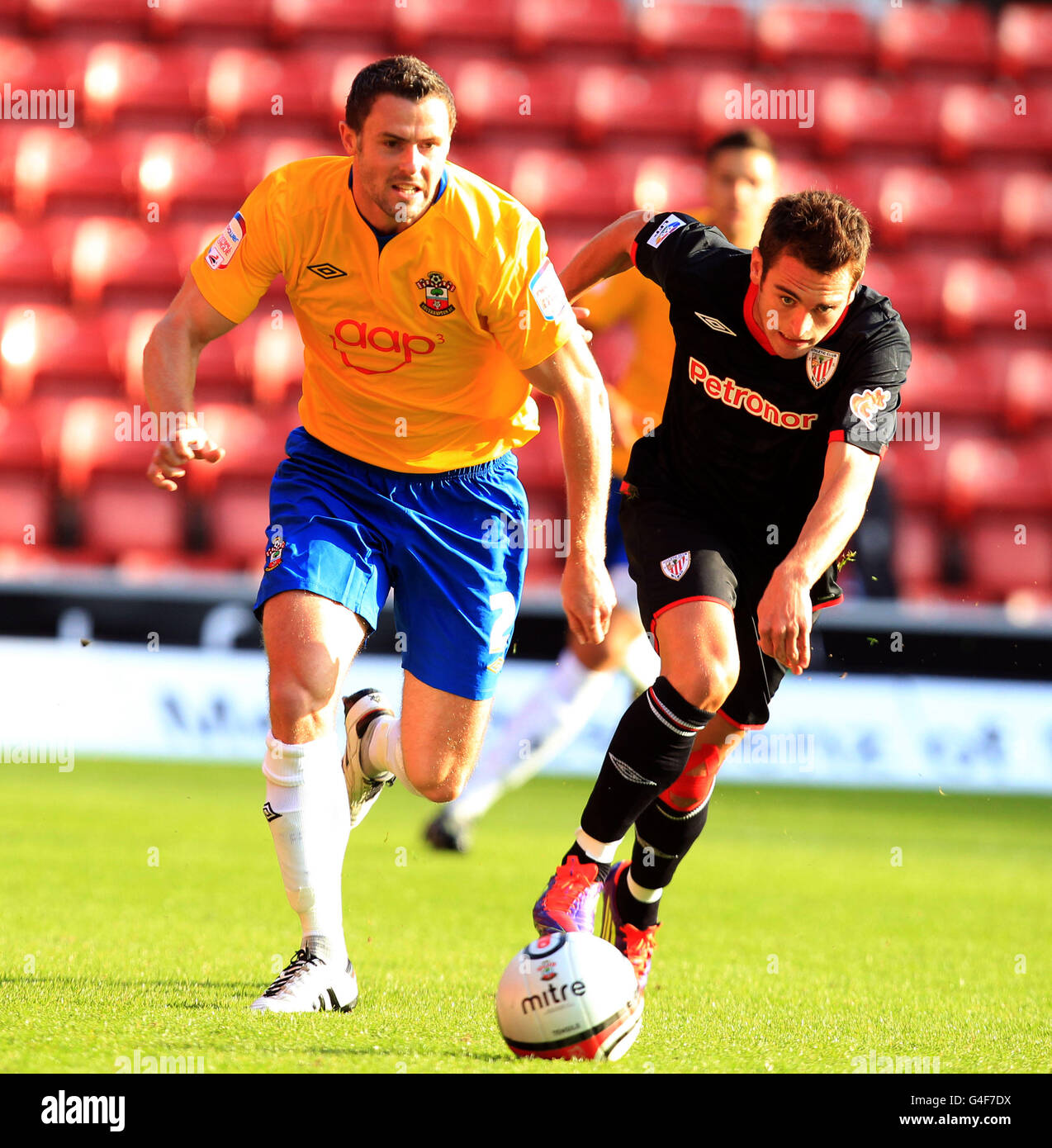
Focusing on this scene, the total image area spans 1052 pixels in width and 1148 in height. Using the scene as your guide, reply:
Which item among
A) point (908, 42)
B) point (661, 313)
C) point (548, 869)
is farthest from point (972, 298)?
point (548, 869)

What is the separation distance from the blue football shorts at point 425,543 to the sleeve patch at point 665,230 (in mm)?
737

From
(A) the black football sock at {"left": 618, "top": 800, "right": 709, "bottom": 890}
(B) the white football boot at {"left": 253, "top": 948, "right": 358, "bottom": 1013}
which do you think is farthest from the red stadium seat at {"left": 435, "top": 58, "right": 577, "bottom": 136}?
(B) the white football boot at {"left": 253, "top": 948, "right": 358, "bottom": 1013}

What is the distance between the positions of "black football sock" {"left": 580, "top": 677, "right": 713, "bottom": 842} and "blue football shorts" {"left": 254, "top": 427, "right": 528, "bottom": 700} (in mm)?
578

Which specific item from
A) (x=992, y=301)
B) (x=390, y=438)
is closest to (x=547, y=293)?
(x=390, y=438)

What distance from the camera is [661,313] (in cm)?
633

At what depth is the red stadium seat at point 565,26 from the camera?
1287 cm

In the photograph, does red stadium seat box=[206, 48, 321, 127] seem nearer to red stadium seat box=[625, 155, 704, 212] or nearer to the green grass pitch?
red stadium seat box=[625, 155, 704, 212]

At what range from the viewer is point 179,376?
3787 millimetres

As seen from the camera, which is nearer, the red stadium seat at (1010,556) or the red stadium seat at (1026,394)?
the red stadium seat at (1010,556)

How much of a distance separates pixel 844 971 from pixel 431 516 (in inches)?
72.3

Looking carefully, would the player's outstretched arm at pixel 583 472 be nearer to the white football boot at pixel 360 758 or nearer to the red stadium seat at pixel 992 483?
the white football boot at pixel 360 758

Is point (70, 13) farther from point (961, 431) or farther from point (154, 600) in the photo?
point (961, 431)

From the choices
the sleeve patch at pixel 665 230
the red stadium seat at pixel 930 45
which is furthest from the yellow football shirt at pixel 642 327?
the red stadium seat at pixel 930 45

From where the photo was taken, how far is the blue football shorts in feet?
13.0
